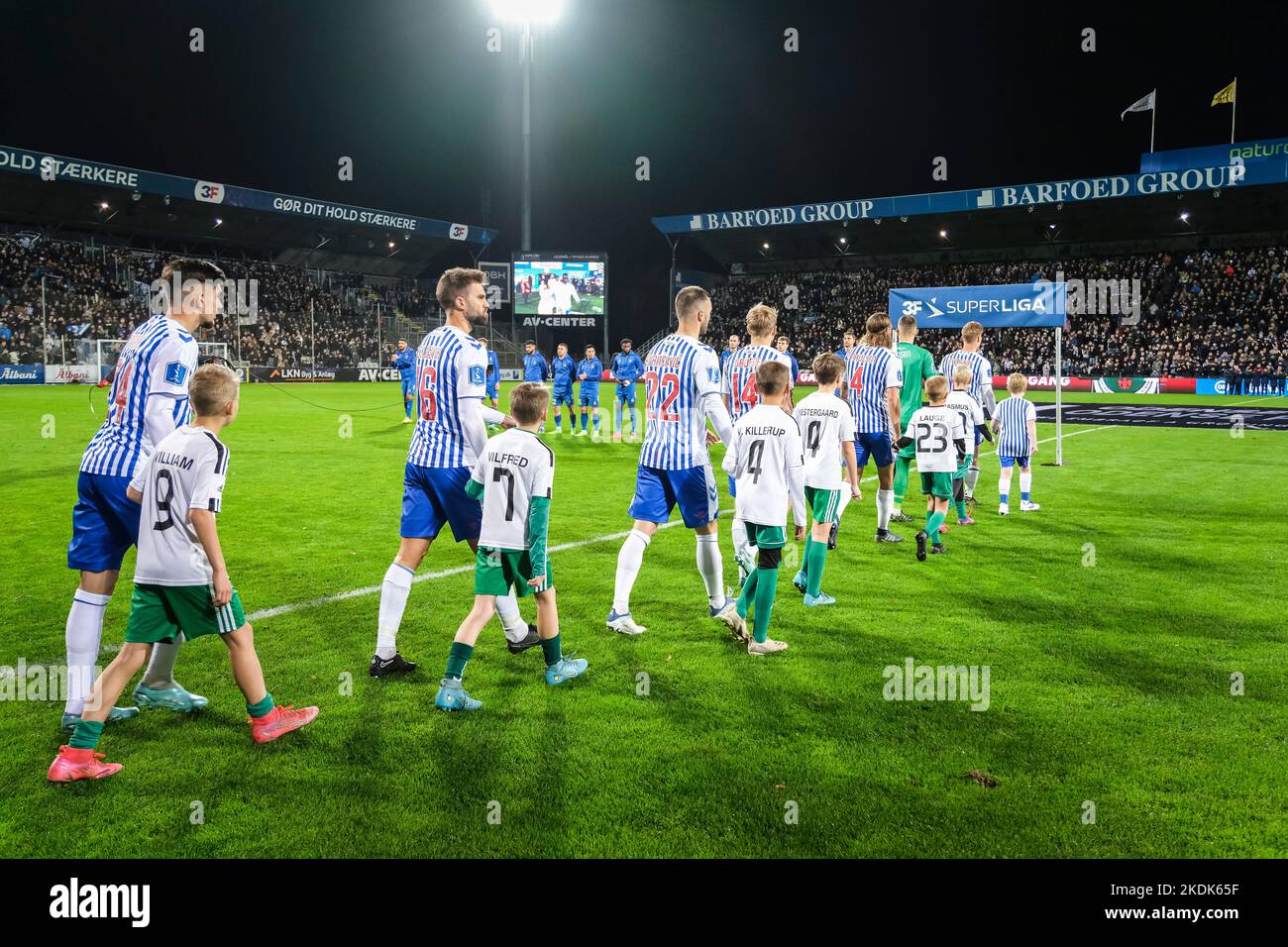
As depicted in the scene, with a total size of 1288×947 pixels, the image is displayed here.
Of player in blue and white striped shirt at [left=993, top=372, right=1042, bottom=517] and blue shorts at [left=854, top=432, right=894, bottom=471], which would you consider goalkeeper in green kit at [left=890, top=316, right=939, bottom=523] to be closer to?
blue shorts at [left=854, top=432, right=894, bottom=471]

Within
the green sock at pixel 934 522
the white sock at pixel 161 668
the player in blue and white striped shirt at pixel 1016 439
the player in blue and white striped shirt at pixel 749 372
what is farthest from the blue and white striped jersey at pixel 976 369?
the white sock at pixel 161 668

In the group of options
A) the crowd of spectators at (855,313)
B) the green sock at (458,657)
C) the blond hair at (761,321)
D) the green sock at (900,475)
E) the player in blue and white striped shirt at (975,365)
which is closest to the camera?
the green sock at (458,657)

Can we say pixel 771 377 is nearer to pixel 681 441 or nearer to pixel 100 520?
pixel 681 441

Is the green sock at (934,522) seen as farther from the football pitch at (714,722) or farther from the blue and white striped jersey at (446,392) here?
the blue and white striped jersey at (446,392)

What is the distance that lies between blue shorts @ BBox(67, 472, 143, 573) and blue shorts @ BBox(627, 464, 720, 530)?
9.40 ft

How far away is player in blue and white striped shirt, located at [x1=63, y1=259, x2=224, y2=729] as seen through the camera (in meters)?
4.20

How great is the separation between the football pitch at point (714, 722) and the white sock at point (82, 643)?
0.23 metres

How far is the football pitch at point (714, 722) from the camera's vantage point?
3432mm

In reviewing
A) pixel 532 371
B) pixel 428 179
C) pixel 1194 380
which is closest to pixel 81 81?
pixel 428 179

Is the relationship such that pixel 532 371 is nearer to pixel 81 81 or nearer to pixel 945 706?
pixel 945 706

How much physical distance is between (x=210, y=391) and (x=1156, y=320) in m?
47.7

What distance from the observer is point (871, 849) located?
10.9ft

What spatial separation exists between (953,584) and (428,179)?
173 ft

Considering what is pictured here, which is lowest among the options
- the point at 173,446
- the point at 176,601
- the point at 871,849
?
the point at 871,849
